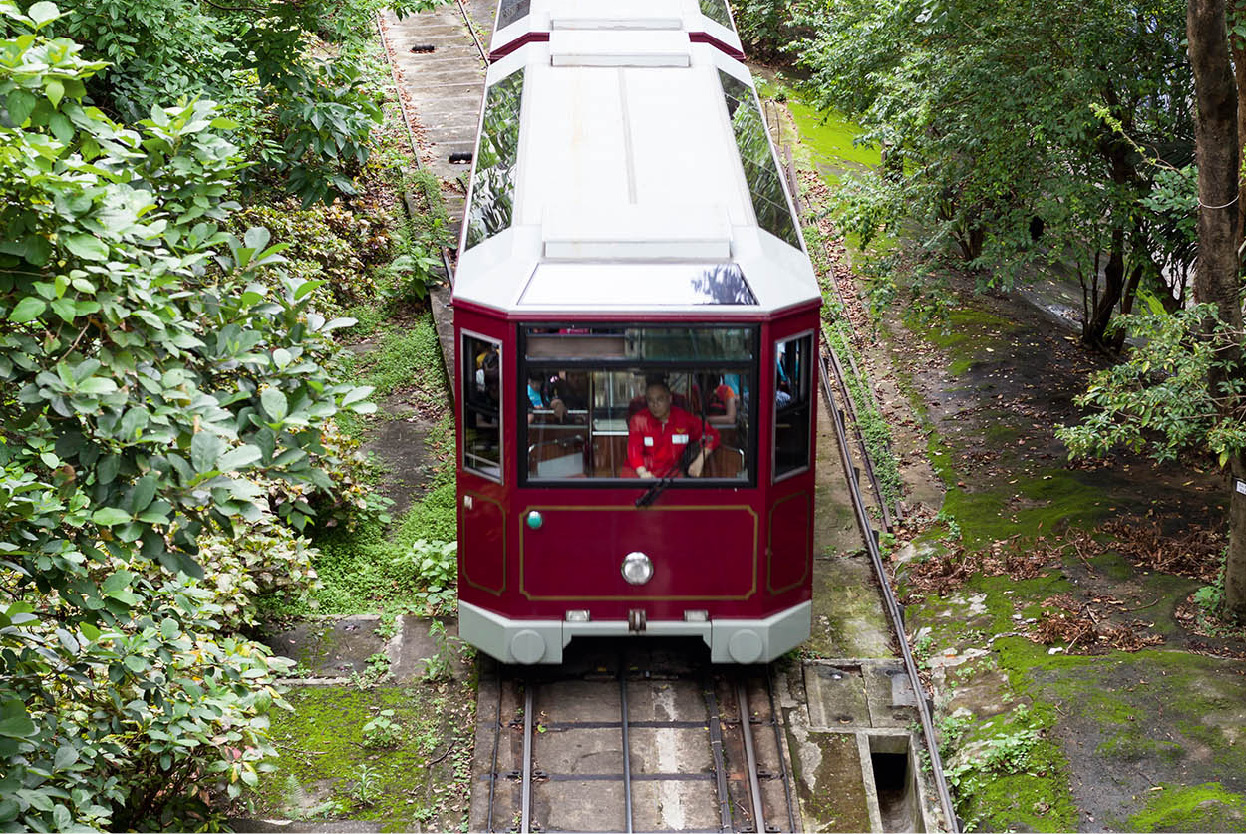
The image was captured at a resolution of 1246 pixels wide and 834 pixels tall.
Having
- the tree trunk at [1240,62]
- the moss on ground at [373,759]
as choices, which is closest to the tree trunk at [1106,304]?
the tree trunk at [1240,62]

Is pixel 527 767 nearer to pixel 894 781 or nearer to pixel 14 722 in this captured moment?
pixel 894 781

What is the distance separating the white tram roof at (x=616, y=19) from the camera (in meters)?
12.4

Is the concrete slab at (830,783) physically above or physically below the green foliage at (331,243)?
below

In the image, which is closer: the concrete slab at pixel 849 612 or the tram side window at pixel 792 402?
the tram side window at pixel 792 402

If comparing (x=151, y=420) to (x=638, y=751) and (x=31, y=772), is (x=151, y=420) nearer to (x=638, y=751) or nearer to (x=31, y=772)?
(x=31, y=772)

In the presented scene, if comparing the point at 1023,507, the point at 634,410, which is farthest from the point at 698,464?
the point at 1023,507

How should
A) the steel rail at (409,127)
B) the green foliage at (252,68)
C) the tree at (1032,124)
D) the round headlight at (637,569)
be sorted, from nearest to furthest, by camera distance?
the round headlight at (637,569), the tree at (1032,124), the green foliage at (252,68), the steel rail at (409,127)

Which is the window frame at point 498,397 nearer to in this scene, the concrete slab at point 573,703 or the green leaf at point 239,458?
the concrete slab at point 573,703

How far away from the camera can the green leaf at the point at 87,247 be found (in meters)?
5.01

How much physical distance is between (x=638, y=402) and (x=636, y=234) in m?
1.12

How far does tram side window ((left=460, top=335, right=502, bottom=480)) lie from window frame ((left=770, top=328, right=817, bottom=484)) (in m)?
1.77

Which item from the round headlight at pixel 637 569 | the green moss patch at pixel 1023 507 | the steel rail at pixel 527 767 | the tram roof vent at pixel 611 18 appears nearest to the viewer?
the steel rail at pixel 527 767

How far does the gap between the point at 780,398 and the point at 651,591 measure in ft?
5.20

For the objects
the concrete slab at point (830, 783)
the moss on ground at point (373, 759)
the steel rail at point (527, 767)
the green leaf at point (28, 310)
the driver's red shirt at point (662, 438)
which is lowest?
the concrete slab at point (830, 783)
